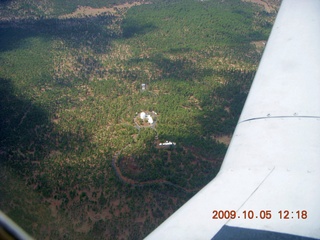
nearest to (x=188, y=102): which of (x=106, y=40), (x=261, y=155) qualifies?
(x=106, y=40)

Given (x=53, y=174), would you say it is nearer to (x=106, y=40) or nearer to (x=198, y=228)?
(x=198, y=228)

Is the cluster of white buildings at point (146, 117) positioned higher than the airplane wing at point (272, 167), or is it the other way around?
the airplane wing at point (272, 167)

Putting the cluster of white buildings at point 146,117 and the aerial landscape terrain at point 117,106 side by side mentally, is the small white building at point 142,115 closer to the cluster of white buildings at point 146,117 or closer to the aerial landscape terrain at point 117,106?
the cluster of white buildings at point 146,117

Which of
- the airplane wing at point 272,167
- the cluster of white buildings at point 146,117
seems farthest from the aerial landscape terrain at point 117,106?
the airplane wing at point 272,167

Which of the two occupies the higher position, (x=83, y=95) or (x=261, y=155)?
(x=261, y=155)

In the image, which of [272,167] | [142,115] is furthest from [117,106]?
[272,167]

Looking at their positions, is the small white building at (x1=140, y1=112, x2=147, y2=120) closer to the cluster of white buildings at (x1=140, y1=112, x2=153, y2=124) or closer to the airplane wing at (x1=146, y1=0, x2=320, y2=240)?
the cluster of white buildings at (x1=140, y1=112, x2=153, y2=124)
